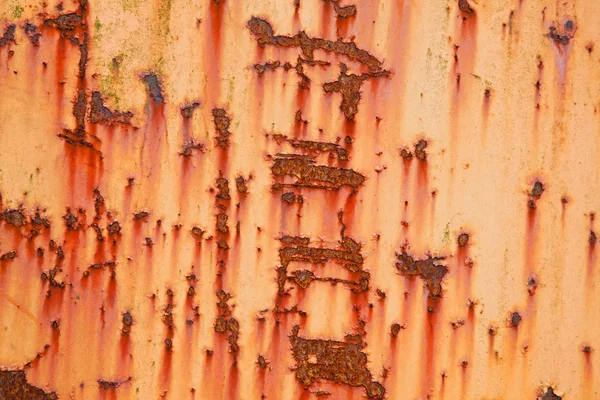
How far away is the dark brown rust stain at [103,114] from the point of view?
128 centimetres

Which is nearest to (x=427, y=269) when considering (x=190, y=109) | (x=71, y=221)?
(x=190, y=109)

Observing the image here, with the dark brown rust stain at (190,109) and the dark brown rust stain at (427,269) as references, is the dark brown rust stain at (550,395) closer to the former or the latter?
the dark brown rust stain at (427,269)

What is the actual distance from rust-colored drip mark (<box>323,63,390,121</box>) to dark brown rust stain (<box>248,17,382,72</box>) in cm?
2

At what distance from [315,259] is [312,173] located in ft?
0.52

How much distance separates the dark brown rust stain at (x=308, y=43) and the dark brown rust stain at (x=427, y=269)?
0.36 meters

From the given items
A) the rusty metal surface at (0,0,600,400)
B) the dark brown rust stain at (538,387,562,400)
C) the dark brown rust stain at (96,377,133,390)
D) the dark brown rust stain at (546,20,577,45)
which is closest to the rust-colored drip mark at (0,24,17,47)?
the rusty metal surface at (0,0,600,400)

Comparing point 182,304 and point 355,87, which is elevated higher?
point 355,87

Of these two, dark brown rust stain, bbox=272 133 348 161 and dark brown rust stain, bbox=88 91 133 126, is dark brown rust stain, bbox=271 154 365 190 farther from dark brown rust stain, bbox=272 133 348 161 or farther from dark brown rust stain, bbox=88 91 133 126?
dark brown rust stain, bbox=88 91 133 126

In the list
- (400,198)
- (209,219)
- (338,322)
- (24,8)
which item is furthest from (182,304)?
(24,8)

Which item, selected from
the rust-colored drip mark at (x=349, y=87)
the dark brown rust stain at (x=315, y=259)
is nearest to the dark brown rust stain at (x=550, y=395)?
the dark brown rust stain at (x=315, y=259)

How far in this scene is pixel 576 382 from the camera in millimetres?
1230

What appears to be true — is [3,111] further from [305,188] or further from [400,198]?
[400,198]

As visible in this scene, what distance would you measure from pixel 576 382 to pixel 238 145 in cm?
76

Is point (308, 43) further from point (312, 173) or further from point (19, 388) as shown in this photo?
point (19, 388)
